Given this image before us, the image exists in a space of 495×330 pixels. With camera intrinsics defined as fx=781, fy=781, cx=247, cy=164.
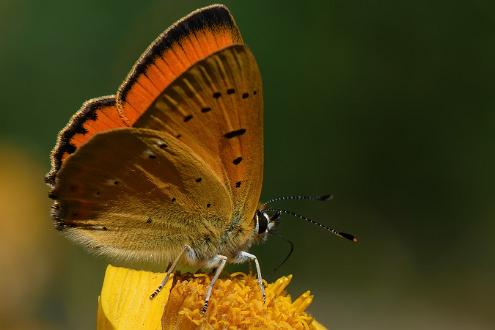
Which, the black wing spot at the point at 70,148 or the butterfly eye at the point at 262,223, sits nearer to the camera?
the black wing spot at the point at 70,148

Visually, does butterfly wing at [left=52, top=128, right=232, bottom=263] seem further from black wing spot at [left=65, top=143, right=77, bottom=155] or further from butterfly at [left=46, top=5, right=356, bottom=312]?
black wing spot at [left=65, top=143, right=77, bottom=155]

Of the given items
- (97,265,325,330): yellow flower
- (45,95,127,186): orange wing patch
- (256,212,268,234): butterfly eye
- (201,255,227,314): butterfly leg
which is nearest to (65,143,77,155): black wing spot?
(45,95,127,186): orange wing patch

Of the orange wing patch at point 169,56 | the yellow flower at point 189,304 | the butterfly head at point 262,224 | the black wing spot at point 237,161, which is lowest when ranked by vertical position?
the yellow flower at point 189,304

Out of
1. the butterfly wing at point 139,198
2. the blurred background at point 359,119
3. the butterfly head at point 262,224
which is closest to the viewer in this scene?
the butterfly wing at point 139,198

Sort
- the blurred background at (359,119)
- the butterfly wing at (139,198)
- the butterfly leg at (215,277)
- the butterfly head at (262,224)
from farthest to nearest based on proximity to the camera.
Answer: the blurred background at (359,119)
the butterfly head at (262,224)
the butterfly leg at (215,277)
the butterfly wing at (139,198)

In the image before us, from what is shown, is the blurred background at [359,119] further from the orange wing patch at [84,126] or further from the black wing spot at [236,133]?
the black wing spot at [236,133]

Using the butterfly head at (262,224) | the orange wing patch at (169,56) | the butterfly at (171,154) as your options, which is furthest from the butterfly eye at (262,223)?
the orange wing patch at (169,56)

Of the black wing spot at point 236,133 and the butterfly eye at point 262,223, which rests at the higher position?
the black wing spot at point 236,133
